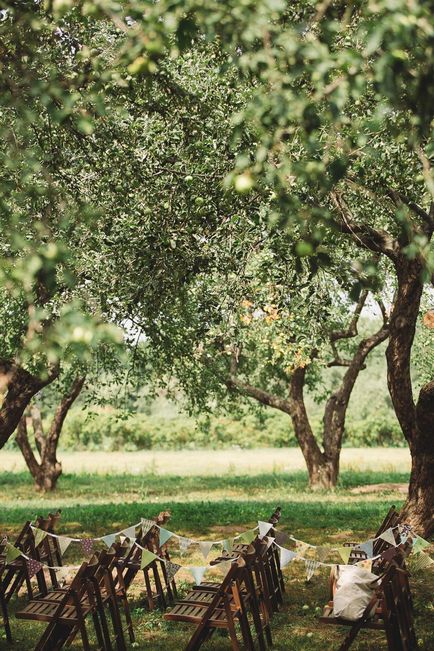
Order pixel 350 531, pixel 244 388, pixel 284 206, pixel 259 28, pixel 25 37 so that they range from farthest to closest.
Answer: pixel 244 388, pixel 350 531, pixel 25 37, pixel 284 206, pixel 259 28

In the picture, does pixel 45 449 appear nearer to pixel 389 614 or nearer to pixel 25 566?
pixel 25 566

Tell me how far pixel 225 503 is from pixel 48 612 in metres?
11.9

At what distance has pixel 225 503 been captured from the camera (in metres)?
18.1

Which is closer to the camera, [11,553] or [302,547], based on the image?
[11,553]

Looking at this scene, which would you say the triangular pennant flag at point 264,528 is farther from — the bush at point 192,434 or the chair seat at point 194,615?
the bush at point 192,434

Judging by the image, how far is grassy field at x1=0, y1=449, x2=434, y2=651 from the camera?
→ 24.1 ft

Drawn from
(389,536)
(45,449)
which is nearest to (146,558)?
(389,536)

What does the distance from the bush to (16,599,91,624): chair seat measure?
37051 mm

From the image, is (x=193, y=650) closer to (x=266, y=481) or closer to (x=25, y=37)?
(x=25, y=37)

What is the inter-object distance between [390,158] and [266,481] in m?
20.0

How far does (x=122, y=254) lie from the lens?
8938 mm

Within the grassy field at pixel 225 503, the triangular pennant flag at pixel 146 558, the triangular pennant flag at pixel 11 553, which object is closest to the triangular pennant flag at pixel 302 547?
the grassy field at pixel 225 503

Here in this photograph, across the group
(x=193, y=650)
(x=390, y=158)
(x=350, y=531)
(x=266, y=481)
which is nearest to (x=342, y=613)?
(x=193, y=650)

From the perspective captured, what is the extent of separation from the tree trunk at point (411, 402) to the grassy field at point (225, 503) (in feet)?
4.91
